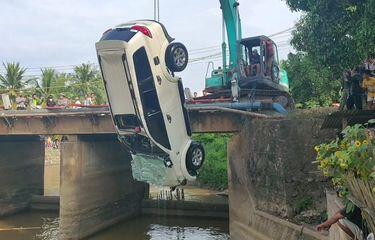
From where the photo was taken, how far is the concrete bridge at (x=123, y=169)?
13.4 metres

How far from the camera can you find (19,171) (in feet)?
80.2

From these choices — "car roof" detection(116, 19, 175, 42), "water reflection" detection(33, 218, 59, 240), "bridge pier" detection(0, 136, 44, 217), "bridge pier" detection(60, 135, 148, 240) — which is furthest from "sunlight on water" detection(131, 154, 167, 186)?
"bridge pier" detection(0, 136, 44, 217)

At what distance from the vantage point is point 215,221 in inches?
836

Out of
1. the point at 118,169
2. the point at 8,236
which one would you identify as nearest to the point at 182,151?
the point at 118,169

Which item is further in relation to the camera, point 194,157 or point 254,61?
point 254,61

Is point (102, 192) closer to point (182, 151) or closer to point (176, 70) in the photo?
point (182, 151)

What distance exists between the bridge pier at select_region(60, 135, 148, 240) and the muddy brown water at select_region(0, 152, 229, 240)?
0.76 m

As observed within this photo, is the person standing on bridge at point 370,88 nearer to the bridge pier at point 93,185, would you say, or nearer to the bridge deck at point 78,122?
the bridge deck at point 78,122

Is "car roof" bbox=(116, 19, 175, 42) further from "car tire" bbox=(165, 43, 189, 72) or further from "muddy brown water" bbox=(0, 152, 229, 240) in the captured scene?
"muddy brown water" bbox=(0, 152, 229, 240)

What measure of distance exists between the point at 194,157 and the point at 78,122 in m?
7.08

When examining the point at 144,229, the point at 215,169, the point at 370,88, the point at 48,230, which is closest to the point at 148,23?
the point at 370,88

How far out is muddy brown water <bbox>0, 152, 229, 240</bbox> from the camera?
750 inches

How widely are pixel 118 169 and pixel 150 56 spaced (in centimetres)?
980

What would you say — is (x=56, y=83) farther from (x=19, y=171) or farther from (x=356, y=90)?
(x=356, y=90)
